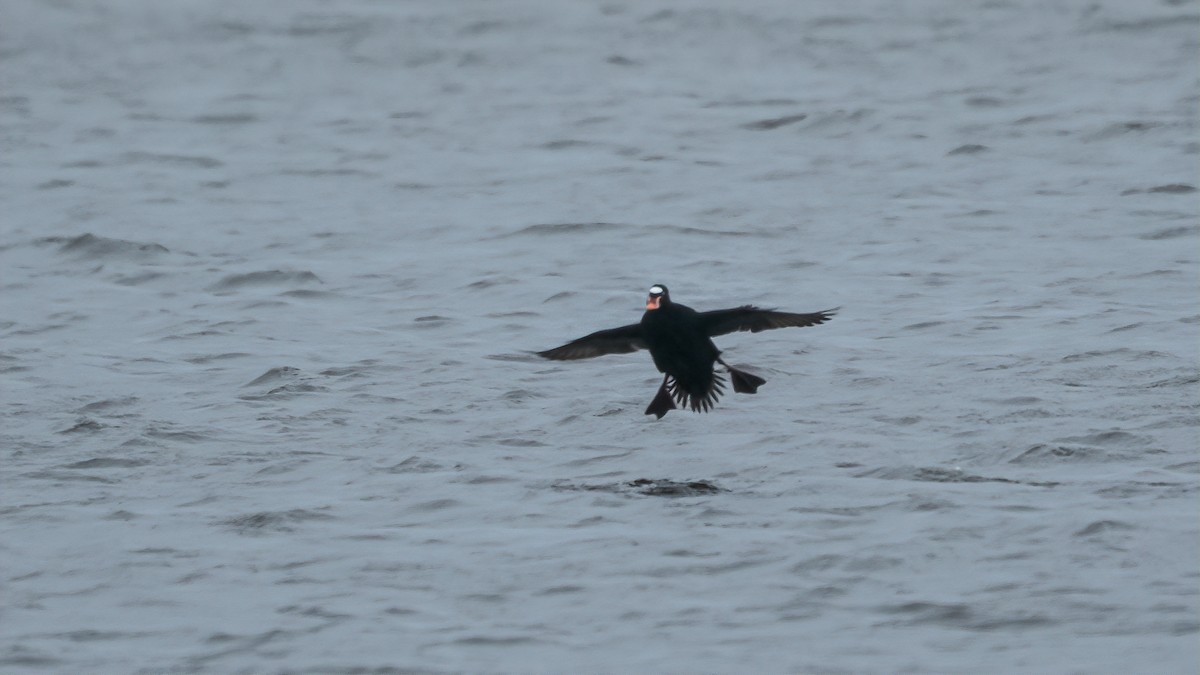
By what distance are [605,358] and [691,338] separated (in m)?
2.30

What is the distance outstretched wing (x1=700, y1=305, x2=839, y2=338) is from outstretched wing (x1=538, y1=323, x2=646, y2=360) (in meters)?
0.42

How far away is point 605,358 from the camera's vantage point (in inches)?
478

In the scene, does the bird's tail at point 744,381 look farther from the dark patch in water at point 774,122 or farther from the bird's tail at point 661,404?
the dark patch in water at point 774,122

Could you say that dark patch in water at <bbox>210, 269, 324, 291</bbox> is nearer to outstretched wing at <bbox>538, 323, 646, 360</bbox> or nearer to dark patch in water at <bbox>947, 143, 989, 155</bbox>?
outstretched wing at <bbox>538, 323, 646, 360</bbox>

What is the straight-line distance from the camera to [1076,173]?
54.0 feet

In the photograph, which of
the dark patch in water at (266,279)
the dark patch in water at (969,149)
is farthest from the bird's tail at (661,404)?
the dark patch in water at (969,149)

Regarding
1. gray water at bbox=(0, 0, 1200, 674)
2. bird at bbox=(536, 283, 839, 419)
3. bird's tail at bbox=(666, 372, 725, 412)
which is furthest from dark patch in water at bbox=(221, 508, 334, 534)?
bird's tail at bbox=(666, 372, 725, 412)

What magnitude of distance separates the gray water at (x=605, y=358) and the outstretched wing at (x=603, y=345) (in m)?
0.43

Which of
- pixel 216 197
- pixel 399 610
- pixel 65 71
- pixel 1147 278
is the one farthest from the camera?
pixel 65 71

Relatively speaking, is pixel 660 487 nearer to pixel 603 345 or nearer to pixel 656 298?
pixel 656 298

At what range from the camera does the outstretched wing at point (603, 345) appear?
1019cm

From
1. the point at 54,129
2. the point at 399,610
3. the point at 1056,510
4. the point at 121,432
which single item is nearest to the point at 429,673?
the point at 399,610

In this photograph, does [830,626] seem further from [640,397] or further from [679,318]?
[640,397]

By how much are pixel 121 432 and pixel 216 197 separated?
7132 millimetres
